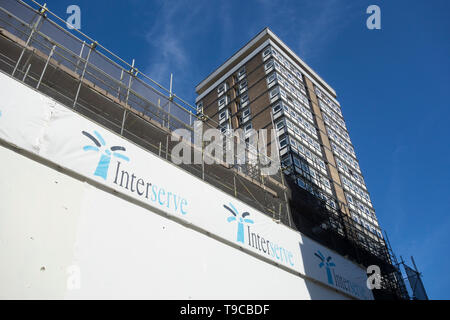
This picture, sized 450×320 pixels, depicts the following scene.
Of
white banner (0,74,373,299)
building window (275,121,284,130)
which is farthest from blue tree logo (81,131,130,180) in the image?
building window (275,121,284,130)

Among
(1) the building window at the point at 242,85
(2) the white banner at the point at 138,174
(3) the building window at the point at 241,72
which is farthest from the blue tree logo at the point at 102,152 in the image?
(3) the building window at the point at 241,72

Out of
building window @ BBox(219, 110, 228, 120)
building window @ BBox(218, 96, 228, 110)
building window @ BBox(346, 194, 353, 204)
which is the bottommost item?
building window @ BBox(346, 194, 353, 204)

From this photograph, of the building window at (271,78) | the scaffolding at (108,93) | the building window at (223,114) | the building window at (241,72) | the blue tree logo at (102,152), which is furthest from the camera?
the building window at (241,72)

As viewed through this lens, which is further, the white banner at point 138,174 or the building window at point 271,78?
the building window at point 271,78

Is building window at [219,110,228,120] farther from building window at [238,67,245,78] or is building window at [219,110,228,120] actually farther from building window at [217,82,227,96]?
building window at [238,67,245,78]

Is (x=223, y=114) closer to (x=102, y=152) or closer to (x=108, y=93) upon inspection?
(x=108, y=93)

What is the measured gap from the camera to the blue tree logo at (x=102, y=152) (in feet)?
31.5

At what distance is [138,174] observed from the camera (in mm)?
10477

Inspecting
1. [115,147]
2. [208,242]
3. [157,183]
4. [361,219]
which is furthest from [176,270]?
[361,219]

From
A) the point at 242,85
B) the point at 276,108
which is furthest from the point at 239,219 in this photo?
the point at 242,85

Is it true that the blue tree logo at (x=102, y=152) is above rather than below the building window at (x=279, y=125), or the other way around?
below

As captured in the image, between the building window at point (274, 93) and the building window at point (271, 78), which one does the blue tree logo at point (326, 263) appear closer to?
the building window at point (274, 93)

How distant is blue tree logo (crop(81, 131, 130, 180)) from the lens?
→ 9.61 meters

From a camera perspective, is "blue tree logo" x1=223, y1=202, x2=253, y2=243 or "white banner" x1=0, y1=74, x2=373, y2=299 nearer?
"white banner" x1=0, y1=74, x2=373, y2=299
